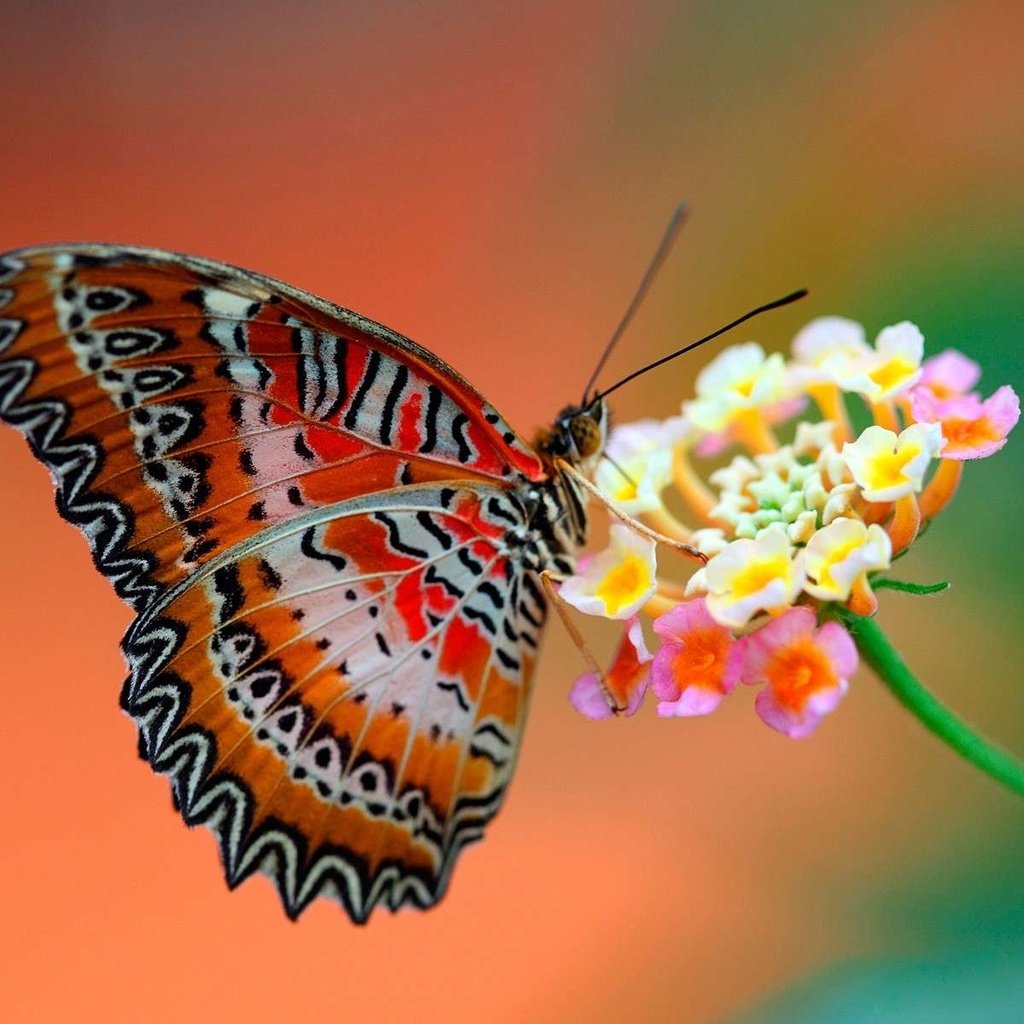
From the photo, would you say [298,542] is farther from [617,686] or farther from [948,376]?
[948,376]

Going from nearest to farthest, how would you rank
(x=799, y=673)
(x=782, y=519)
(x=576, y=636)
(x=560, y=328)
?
(x=799, y=673) → (x=782, y=519) → (x=576, y=636) → (x=560, y=328)

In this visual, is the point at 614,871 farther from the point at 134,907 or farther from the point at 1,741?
the point at 1,741

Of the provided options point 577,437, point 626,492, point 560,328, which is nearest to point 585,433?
point 577,437

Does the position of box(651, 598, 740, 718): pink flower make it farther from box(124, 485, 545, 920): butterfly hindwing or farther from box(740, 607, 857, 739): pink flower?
box(124, 485, 545, 920): butterfly hindwing

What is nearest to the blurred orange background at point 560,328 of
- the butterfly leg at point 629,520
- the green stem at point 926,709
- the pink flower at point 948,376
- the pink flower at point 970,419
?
the pink flower at point 948,376

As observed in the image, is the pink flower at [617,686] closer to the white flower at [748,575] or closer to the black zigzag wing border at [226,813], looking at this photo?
the white flower at [748,575]

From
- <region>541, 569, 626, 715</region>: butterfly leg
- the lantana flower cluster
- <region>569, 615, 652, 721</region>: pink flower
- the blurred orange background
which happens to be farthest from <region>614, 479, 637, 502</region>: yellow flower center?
the blurred orange background

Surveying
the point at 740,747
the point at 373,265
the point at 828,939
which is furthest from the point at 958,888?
the point at 373,265
